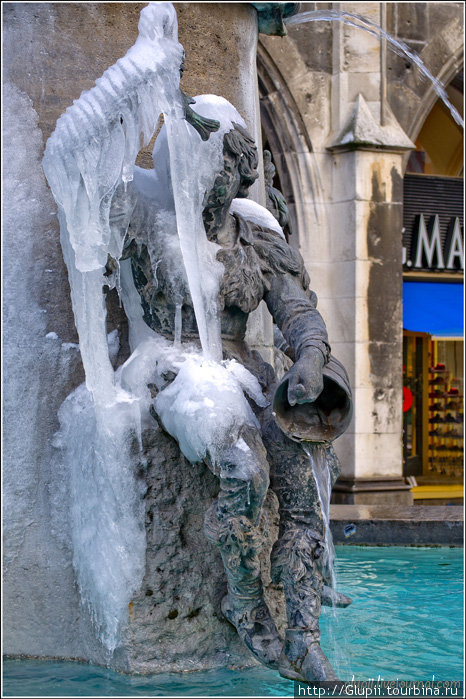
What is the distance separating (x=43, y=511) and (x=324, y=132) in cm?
902

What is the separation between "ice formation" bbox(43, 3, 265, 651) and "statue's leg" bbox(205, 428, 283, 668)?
0.26 ft

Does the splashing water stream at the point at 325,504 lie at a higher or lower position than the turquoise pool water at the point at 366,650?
higher

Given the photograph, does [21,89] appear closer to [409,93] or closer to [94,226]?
[94,226]

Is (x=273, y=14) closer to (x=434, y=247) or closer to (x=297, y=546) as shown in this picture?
(x=297, y=546)

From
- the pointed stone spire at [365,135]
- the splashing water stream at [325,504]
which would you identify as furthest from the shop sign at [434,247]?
the splashing water stream at [325,504]

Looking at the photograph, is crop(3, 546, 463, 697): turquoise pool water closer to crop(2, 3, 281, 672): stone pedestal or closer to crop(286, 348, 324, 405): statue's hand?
crop(2, 3, 281, 672): stone pedestal

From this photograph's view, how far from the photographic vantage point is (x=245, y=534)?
3664mm

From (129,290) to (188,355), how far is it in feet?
1.25

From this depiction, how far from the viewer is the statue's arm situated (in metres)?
3.71

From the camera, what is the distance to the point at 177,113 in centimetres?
385

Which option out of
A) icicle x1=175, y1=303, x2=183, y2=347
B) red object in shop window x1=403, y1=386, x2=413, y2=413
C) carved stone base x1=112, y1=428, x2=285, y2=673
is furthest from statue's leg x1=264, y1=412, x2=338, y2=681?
red object in shop window x1=403, y1=386, x2=413, y2=413

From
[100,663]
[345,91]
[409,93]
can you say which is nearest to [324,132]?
[345,91]

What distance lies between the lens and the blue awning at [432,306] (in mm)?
14250

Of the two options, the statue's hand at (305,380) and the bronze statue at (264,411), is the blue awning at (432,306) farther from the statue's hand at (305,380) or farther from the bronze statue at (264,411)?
the statue's hand at (305,380)
